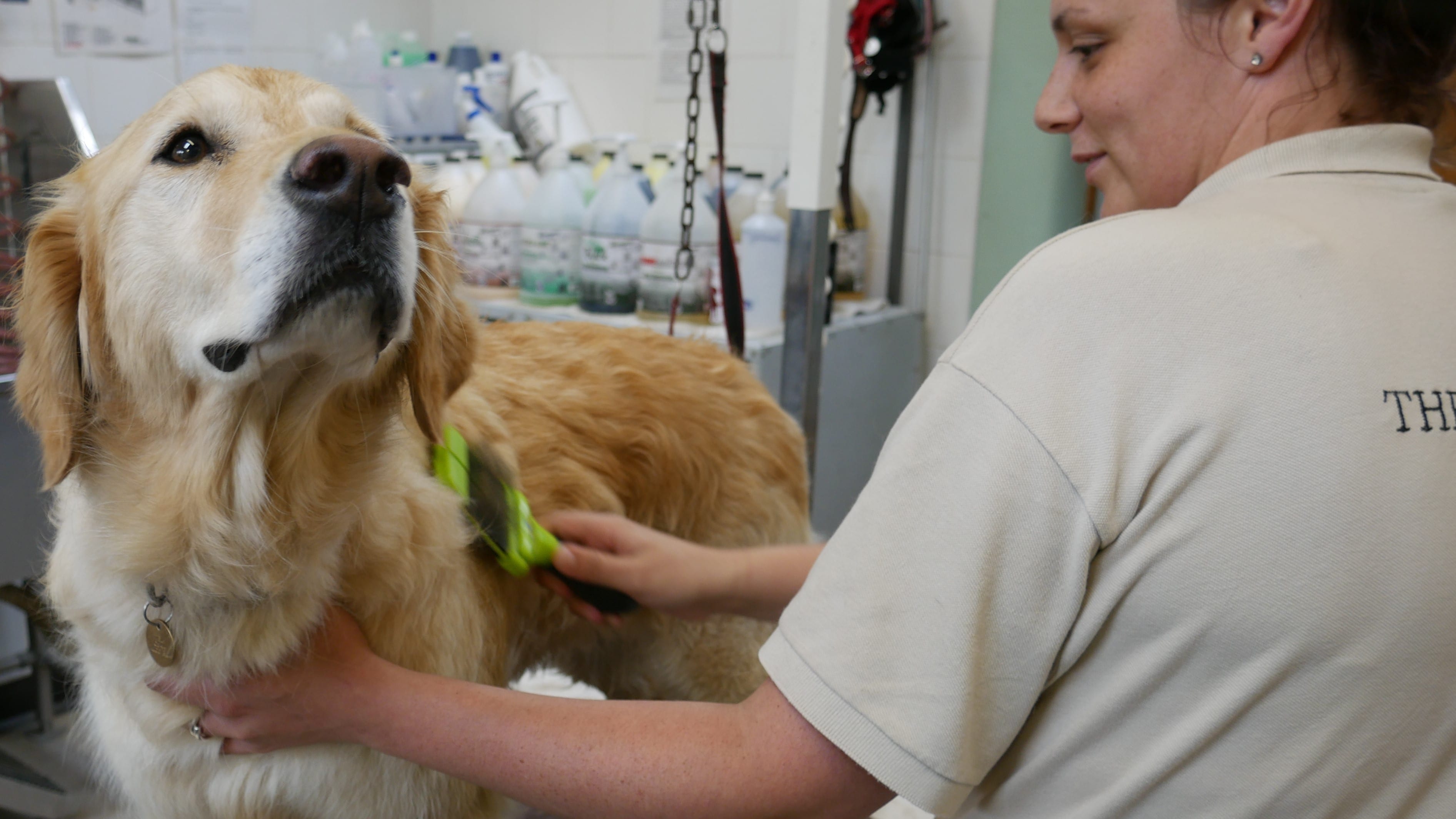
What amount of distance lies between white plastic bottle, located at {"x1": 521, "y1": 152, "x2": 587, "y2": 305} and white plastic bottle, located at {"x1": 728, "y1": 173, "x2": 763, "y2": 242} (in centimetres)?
42

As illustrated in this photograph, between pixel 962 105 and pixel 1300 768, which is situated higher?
pixel 962 105

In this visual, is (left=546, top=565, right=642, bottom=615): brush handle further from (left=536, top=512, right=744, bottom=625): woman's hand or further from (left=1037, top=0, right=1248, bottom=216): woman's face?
(left=1037, top=0, right=1248, bottom=216): woman's face

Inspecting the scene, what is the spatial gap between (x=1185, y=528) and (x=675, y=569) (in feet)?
2.30

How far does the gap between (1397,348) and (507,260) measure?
8.51 feet

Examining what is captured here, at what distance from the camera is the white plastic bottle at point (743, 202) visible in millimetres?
2867

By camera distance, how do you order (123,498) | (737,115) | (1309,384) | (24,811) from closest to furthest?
(1309,384), (123,498), (24,811), (737,115)

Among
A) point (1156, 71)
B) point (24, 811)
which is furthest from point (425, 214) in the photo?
point (24, 811)

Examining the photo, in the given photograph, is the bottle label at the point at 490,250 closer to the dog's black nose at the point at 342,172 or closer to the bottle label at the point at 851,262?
the bottle label at the point at 851,262

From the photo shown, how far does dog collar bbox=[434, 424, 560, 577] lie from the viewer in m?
1.23

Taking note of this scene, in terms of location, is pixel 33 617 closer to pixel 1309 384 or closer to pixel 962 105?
pixel 1309 384

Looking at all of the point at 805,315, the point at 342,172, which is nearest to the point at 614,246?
the point at 805,315

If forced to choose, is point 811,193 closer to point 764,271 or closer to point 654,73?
point 764,271

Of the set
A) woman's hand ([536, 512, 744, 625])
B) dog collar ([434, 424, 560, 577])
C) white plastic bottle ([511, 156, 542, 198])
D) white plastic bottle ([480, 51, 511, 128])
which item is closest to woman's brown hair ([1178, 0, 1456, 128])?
woman's hand ([536, 512, 744, 625])

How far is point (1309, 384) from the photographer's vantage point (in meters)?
0.65
